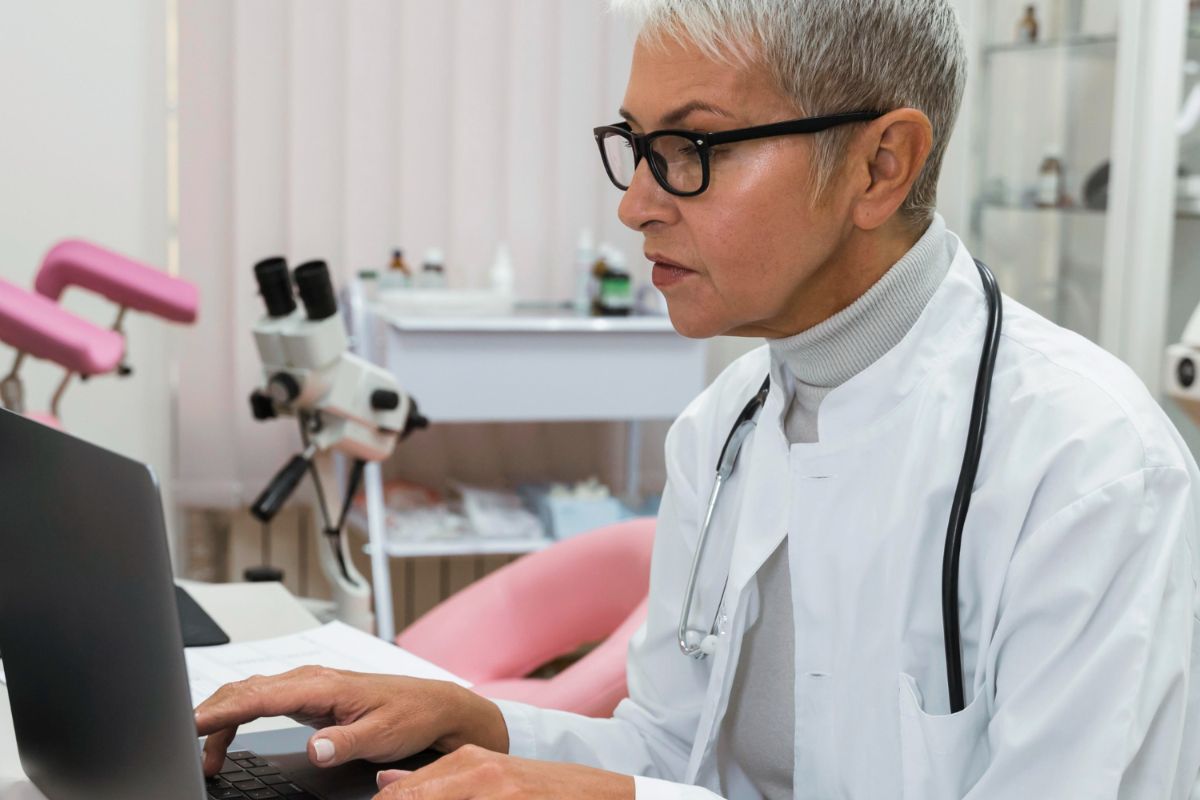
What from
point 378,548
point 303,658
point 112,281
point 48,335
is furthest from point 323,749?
point 378,548

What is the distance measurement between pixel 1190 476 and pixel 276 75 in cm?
274

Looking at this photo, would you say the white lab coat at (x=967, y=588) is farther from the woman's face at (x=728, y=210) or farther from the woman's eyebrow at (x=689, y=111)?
the woman's eyebrow at (x=689, y=111)

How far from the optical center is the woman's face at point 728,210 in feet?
3.33

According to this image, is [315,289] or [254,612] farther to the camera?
[315,289]

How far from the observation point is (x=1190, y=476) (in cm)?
95

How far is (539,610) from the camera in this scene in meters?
2.27

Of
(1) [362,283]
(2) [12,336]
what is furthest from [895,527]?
(1) [362,283]

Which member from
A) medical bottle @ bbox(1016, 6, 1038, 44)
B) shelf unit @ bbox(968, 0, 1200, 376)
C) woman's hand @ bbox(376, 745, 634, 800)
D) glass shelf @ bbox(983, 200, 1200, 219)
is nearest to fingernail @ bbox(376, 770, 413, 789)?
woman's hand @ bbox(376, 745, 634, 800)

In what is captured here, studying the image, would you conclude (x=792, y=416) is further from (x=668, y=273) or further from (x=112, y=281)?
(x=112, y=281)

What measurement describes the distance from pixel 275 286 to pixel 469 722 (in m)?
1.19

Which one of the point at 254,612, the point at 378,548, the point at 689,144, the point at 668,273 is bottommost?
the point at 378,548

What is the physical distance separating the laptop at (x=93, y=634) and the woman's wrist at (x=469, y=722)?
0.13 meters

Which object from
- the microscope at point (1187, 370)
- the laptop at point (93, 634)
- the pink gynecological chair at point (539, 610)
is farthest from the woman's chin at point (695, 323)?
the microscope at point (1187, 370)

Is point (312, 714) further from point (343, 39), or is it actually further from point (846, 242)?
point (343, 39)
